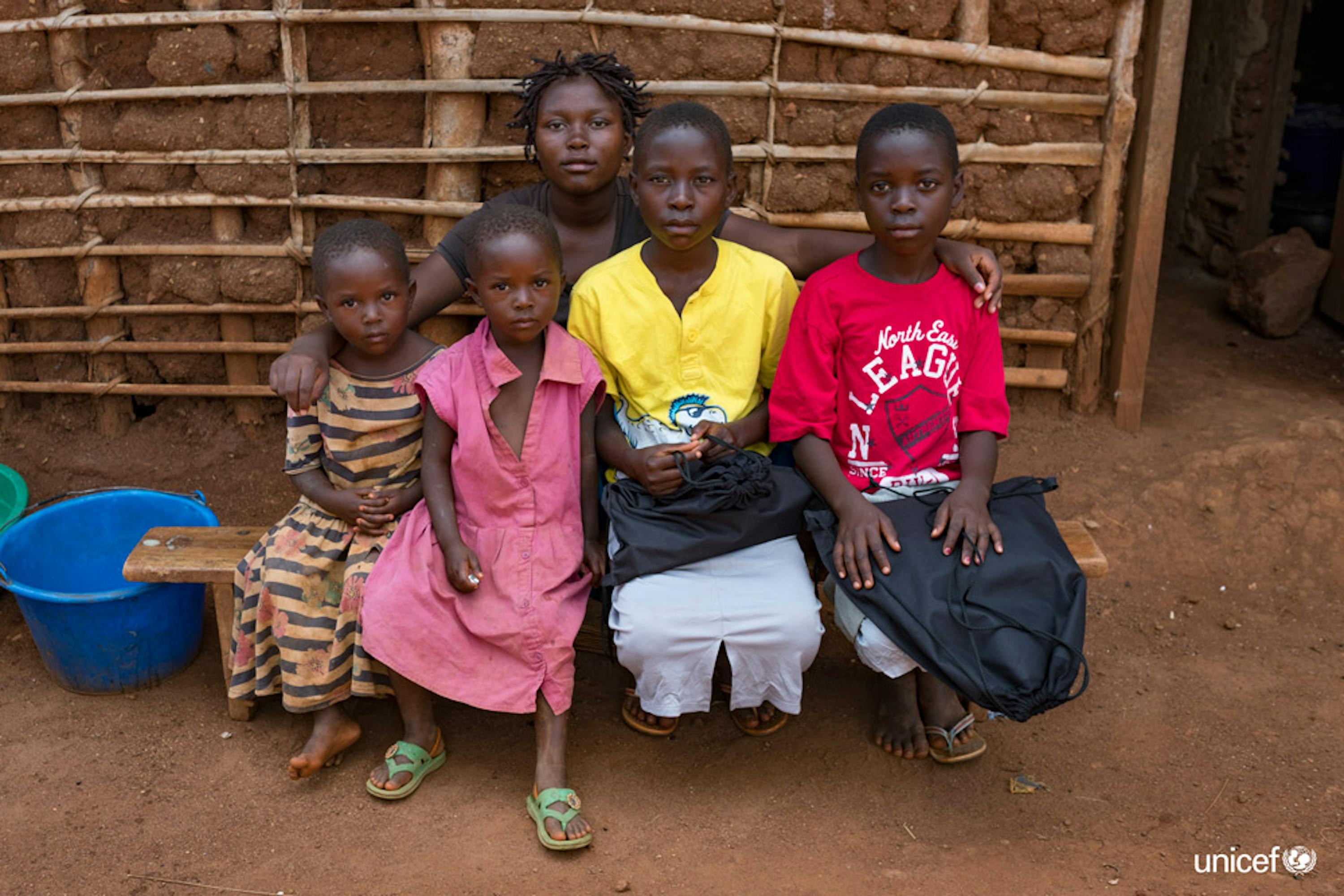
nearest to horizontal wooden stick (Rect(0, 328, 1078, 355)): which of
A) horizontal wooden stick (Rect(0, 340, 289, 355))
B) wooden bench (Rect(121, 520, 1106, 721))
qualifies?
horizontal wooden stick (Rect(0, 340, 289, 355))

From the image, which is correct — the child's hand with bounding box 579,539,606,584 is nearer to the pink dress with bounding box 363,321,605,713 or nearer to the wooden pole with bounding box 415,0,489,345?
the pink dress with bounding box 363,321,605,713

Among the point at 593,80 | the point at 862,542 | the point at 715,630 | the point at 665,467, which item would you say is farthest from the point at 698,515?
the point at 593,80

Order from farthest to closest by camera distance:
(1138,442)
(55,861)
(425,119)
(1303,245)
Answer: (1303,245)
(1138,442)
(425,119)
(55,861)

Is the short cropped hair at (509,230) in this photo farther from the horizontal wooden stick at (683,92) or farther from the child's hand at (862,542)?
the horizontal wooden stick at (683,92)

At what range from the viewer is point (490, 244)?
2387 millimetres

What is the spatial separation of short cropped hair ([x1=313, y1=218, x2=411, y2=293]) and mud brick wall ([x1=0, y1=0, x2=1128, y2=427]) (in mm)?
914

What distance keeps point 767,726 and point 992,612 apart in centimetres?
75

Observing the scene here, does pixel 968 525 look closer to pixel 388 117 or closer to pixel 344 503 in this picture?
pixel 344 503

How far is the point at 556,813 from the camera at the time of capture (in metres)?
→ 2.37

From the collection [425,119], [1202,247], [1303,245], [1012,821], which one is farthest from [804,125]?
[1202,247]

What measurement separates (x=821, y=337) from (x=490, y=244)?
0.77 metres

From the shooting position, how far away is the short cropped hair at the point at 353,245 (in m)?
2.51

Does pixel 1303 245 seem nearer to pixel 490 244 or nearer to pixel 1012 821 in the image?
pixel 1012 821

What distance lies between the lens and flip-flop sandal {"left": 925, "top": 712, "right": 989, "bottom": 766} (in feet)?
8.56
